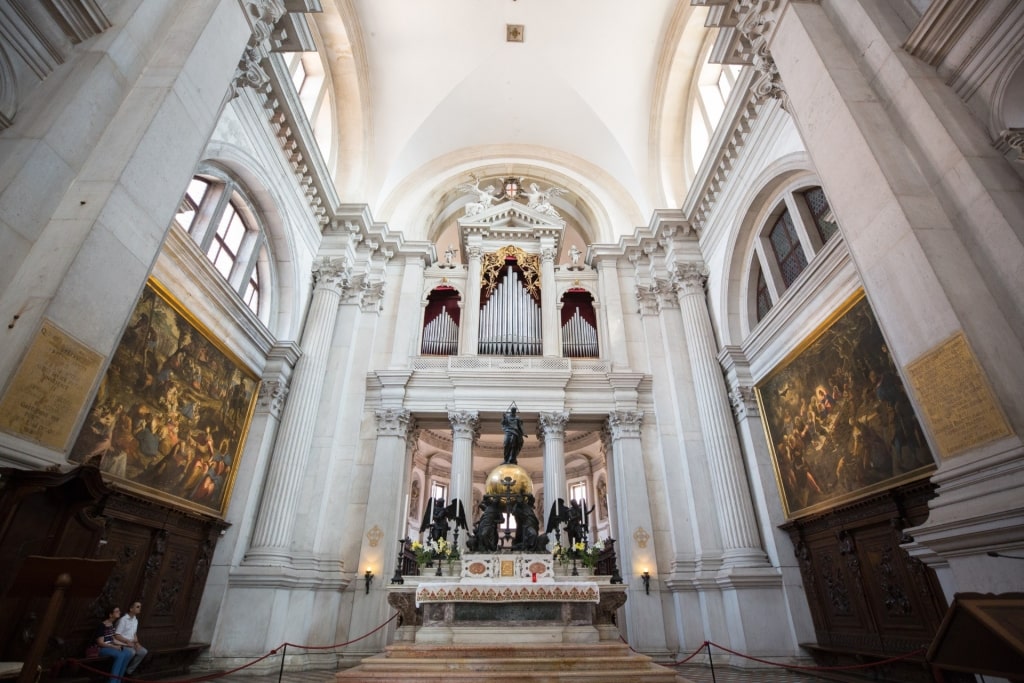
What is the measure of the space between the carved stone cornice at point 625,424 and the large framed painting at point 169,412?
28.2ft

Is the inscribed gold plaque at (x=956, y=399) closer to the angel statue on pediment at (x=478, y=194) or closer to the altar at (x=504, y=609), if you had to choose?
the altar at (x=504, y=609)

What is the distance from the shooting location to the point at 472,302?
15234mm

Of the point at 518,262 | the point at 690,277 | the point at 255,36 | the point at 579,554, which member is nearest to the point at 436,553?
the point at 579,554

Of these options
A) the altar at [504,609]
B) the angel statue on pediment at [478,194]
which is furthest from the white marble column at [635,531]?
the angel statue on pediment at [478,194]

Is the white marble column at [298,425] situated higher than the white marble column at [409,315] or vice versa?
the white marble column at [409,315]

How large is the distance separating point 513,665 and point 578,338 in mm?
9835

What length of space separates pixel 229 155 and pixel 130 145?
13.8 feet

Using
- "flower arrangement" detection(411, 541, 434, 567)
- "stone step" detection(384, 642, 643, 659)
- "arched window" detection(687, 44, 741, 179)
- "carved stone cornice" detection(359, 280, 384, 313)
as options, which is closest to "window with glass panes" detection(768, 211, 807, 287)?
"arched window" detection(687, 44, 741, 179)

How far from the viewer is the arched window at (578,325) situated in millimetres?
14703

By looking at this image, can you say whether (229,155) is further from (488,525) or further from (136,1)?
(488,525)

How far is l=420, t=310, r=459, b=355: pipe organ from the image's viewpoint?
14.6 metres

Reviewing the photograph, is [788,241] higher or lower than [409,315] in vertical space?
lower

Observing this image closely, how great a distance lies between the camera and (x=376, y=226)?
1482cm

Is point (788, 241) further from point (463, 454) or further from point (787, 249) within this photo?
point (463, 454)
